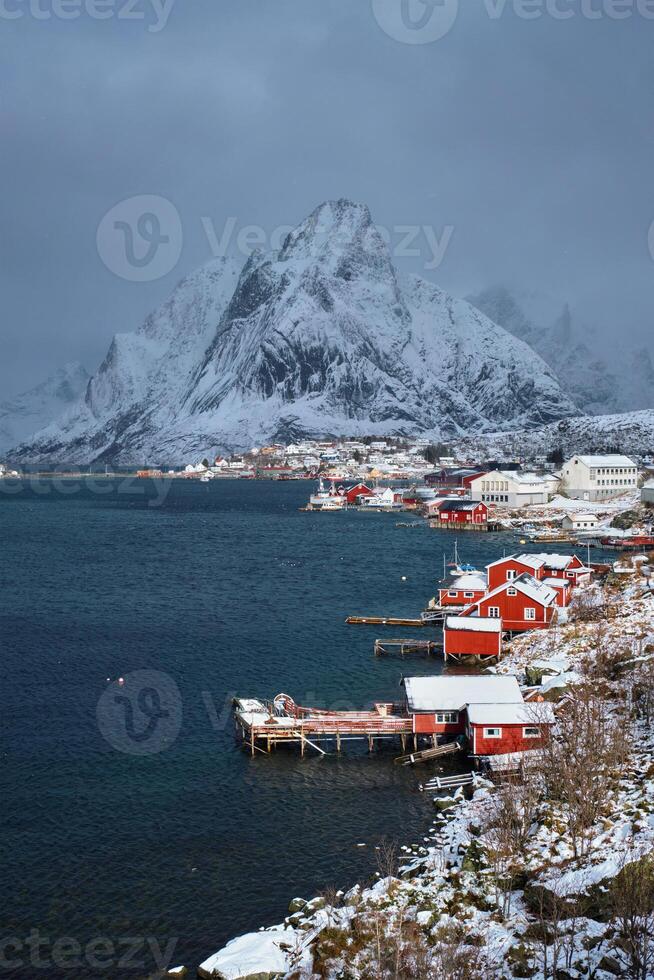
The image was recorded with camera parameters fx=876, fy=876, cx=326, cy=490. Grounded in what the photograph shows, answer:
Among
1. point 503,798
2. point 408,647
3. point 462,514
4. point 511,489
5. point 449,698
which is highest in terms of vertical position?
point 511,489

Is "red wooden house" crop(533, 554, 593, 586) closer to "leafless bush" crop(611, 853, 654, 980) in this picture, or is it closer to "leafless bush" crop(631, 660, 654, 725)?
"leafless bush" crop(631, 660, 654, 725)

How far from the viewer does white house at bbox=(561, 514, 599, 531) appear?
3107 inches

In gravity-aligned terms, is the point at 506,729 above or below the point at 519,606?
below

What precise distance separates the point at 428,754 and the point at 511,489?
79041 mm

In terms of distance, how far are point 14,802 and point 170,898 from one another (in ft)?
21.6

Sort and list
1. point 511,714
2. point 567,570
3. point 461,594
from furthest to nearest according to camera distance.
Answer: point 567,570 < point 461,594 < point 511,714

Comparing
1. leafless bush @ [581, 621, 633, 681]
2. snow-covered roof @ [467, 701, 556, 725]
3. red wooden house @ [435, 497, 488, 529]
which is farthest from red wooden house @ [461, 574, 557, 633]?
red wooden house @ [435, 497, 488, 529]

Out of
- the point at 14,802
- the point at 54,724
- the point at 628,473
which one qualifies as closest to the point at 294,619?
the point at 54,724

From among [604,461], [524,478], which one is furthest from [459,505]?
[604,461]

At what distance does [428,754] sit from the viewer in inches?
1011

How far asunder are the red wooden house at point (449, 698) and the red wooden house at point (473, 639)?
23.0 feet

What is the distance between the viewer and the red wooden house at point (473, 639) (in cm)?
3509

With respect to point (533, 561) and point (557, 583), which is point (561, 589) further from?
point (533, 561)

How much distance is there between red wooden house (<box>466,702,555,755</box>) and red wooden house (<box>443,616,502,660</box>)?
9.87 meters
